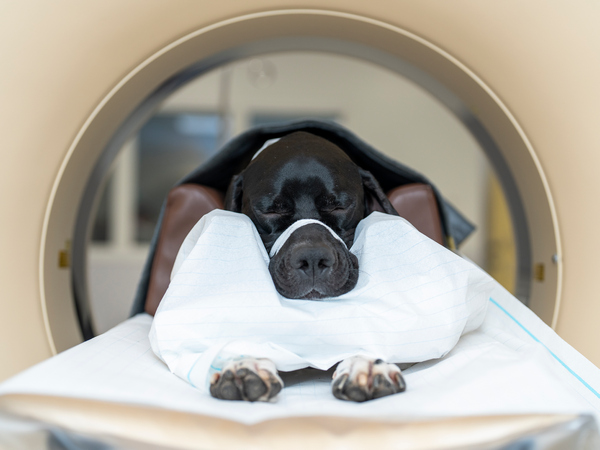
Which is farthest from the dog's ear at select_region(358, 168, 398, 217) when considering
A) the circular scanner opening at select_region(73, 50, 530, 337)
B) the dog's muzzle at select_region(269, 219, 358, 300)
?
the circular scanner opening at select_region(73, 50, 530, 337)

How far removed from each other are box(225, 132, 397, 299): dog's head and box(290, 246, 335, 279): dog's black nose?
0.17 feet

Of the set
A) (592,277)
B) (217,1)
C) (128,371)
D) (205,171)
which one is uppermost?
(217,1)

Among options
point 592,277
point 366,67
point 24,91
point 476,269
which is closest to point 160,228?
point 24,91

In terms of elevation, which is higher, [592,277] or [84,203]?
[84,203]

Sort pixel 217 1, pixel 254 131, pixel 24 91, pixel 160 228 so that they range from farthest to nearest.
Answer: pixel 254 131 < pixel 160 228 < pixel 217 1 < pixel 24 91

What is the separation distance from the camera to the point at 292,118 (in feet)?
19.1

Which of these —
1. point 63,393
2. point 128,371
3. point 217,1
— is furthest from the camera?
point 217,1

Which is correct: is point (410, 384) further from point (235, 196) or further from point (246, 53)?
point (246, 53)

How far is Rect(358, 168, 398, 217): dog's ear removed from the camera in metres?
1.56

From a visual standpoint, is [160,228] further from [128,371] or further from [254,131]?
[128,371]

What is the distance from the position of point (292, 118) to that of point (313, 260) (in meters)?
4.87

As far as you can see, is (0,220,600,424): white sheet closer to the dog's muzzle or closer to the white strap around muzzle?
the dog's muzzle

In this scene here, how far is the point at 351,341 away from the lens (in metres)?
0.97

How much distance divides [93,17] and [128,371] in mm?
844
